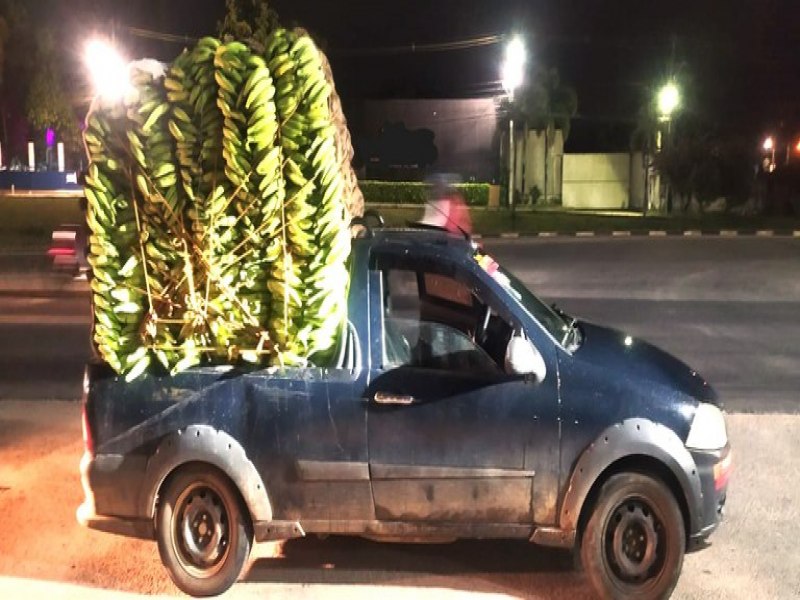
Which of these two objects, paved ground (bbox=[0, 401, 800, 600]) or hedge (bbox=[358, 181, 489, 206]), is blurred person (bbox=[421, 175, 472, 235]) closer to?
paved ground (bbox=[0, 401, 800, 600])

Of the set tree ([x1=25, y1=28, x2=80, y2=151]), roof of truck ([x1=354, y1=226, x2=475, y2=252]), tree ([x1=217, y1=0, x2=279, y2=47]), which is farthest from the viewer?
tree ([x1=25, y1=28, x2=80, y2=151])

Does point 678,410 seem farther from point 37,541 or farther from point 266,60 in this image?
point 37,541

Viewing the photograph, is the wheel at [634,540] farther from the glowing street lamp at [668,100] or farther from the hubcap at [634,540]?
the glowing street lamp at [668,100]

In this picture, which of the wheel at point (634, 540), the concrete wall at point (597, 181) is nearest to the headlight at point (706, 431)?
the wheel at point (634, 540)

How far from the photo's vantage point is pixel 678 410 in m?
4.90

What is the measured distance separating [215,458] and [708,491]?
243 centimetres

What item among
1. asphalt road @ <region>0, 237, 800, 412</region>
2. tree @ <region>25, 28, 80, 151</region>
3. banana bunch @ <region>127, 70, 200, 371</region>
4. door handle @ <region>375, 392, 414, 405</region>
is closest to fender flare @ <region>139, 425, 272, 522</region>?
banana bunch @ <region>127, 70, 200, 371</region>

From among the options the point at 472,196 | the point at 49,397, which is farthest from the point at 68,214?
the point at 49,397

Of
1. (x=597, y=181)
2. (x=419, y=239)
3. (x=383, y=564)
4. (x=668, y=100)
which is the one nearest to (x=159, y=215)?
(x=419, y=239)

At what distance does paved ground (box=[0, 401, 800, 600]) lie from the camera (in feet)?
17.1

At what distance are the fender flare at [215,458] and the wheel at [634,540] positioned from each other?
1636 millimetres

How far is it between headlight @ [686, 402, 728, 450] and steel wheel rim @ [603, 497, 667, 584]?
39 centimetres

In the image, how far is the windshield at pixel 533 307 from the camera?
5191 mm

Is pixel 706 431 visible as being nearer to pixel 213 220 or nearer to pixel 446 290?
pixel 446 290
